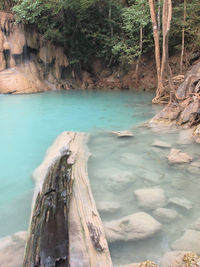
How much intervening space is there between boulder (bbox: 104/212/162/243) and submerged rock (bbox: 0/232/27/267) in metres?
0.71

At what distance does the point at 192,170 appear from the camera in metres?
3.16

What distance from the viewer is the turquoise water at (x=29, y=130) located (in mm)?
2539

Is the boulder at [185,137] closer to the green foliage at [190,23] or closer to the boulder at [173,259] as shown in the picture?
the boulder at [173,259]

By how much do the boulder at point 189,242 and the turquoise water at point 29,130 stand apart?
1394mm

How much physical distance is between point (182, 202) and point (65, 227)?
1.32m

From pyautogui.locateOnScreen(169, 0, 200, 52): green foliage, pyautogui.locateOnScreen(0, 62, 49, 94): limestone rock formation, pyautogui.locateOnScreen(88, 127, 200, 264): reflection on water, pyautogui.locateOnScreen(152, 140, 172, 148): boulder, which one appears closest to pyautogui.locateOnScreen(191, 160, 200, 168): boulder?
pyautogui.locateOnScreen(88, 127, 200, 264): reflection on water

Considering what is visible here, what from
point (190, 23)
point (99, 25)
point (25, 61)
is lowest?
point (25, 61)

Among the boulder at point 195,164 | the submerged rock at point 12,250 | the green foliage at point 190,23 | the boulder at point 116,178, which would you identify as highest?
the green foliage at point 190,23

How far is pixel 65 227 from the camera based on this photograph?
68.6 inches

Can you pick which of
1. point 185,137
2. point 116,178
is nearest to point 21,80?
point 185,137

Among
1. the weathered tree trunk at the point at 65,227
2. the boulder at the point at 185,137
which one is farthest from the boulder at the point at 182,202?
the boulder at the point at 185,137

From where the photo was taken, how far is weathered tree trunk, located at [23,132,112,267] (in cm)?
150

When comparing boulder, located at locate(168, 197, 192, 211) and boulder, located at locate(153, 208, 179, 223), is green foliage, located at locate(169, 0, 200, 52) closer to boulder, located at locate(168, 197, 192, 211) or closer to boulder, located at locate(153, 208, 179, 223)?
boulder, located at locate(168, 197, 192, 211)

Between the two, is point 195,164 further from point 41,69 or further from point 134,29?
point 41,69
